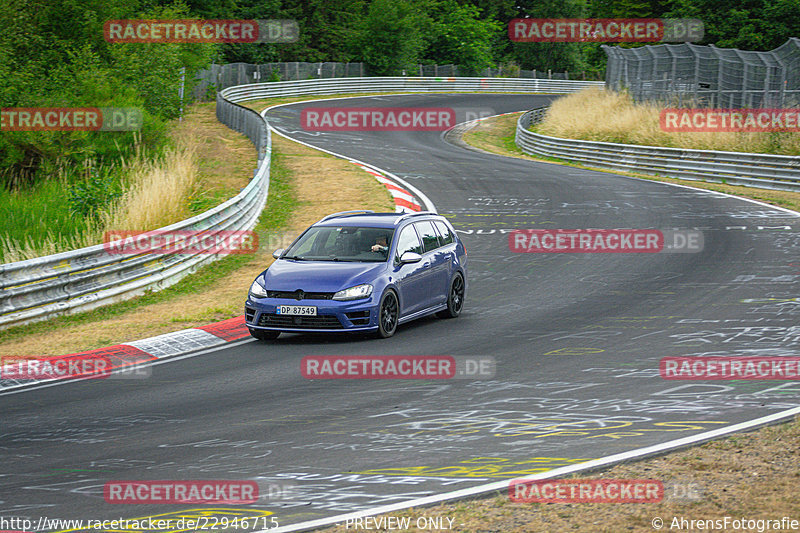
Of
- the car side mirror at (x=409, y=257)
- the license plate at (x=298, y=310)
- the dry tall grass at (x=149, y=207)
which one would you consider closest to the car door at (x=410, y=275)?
the car side mirror at (x=409, y=257)

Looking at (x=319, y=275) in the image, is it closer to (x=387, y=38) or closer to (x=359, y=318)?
(x=359, y=318)

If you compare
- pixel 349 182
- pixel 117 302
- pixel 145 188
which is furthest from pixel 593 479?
pixel 349 182

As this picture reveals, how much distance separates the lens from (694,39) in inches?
2037

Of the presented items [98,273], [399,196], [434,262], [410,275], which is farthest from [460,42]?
[410,275]

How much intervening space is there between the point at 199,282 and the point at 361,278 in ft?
18.4

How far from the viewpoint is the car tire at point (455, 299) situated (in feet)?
44.4

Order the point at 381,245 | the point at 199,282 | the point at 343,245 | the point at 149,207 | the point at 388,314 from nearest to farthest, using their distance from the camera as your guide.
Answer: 1. the point at 388,314
2. the point at 381,245
3. the point at 343,245
4. the point at 199,282
5. the point at 149,207

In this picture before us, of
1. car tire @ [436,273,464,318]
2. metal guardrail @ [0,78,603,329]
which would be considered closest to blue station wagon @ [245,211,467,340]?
car tire @ [436,273,464,318]

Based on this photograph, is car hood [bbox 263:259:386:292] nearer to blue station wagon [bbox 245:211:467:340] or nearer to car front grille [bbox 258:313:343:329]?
blue station wagon [bbox 245:211:467:340]

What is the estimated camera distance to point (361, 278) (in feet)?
39.2

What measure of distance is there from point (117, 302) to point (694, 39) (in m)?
43.6

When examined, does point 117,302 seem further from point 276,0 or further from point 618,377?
point 276,0

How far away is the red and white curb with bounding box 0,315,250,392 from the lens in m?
11.0

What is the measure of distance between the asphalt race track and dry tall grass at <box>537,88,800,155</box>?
14.9m
